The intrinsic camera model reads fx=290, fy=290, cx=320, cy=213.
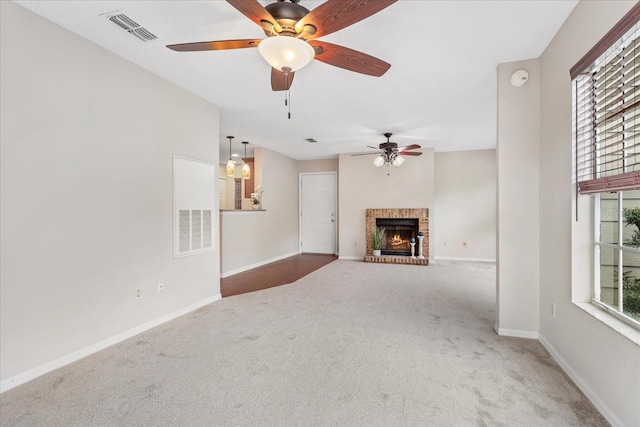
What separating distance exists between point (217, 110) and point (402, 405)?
3.83 m

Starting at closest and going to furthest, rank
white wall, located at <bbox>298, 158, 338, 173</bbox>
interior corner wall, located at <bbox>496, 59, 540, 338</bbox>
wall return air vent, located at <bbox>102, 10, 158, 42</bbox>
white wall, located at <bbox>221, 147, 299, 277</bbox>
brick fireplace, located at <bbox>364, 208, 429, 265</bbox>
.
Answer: wall return air vent, located at <bbox>102, 10, 158, 42</bbox>, interior corner wall, located at <bbox>496, 59, 540, 338</bbox>, white wall, located at <bbox>221, 147, 299, 277</bbox>, brick fireplace, located at <bbox>364, 208, 429, 265</bbox>, white wall, located at <bbox>298, 158, 338, 173</bbox>

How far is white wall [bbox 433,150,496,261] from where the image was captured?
671cm

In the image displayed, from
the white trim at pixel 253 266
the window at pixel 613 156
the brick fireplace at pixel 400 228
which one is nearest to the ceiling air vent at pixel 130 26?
the window at pixel 613 156

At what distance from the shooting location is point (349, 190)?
712 centimetres

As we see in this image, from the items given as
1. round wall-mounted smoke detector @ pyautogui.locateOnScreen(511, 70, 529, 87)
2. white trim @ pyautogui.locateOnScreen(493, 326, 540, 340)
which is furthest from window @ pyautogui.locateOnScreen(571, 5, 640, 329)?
white trim @ pyautogui.locateOnScreen(493, 326, 540, 340)

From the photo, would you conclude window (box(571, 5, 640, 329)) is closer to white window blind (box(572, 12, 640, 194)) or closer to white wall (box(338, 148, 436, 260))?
white window blind (box(572, 12, 640, 194))

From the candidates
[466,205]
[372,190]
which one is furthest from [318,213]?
[466,205]

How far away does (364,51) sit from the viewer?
8.46 ft

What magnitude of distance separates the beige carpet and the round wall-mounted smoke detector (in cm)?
238

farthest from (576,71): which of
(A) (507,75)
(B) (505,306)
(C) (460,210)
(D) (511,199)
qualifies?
(C) (460,210)

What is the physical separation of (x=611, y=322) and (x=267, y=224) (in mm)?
5741

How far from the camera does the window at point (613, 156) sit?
1531mm

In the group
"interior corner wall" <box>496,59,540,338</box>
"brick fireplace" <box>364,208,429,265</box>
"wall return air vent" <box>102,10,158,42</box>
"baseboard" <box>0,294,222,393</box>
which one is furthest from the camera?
"brick fireplace" <box>364,208,429,265</box>

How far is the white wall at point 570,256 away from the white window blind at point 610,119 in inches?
4.7
